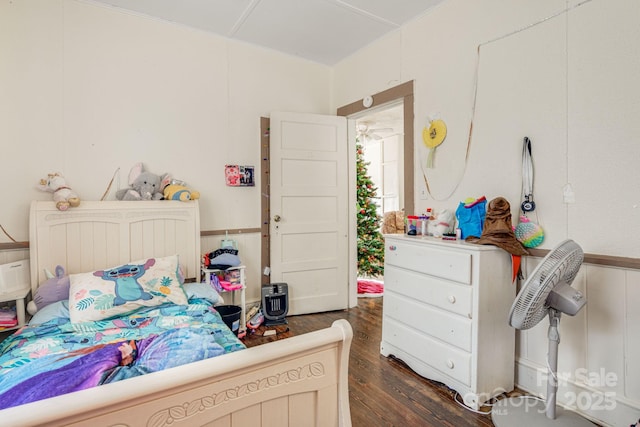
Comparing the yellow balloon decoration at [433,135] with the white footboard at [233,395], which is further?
the yellow balloon decoration at [433,135]

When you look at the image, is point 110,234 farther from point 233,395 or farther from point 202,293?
point 233,395

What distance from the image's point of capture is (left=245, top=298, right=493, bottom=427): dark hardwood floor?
1.79 meters

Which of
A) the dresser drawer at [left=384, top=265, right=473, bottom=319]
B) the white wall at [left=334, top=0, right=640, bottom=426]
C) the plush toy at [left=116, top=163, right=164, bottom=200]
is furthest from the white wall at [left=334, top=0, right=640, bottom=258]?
the plush toy at [left=116, top=163, right=164, bottom=200]

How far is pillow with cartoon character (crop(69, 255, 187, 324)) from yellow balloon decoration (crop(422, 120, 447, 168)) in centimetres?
220

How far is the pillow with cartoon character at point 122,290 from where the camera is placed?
190 cm

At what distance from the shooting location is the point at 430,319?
217cm

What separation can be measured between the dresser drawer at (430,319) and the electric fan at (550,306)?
0.35 meters

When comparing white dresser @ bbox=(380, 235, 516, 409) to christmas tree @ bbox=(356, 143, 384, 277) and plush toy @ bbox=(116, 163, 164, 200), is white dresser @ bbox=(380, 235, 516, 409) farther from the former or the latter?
christmas tree @ bbox=(356, 143, 384, 277)

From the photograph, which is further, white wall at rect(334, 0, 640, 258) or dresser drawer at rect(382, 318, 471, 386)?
dresser drawer at rect(382, 318, 471, 386)

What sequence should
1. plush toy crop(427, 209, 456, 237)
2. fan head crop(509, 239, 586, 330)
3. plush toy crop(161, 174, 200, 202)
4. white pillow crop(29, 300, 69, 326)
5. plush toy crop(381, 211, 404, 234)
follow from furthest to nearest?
plush toy crop(381, 211, 404, 234)
plush toy crop(161, 174, 200, 202)
plush toy crop(427, 209, 456, 237)
white pillow crop(29, 300, 69, 326)
fan head crop(509, 239, 586, 330)

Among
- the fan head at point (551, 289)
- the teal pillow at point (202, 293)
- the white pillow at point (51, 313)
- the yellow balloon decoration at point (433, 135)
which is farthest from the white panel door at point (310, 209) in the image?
the fan head at point (551, 289)

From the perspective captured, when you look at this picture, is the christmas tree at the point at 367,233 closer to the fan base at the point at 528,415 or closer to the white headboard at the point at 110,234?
the white headboard at the point at 110,234

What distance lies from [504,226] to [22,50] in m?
3.57

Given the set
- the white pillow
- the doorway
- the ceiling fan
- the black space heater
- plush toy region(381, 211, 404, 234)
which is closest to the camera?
the white pillow
